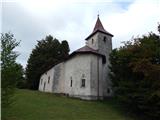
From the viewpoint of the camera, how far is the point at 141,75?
2750 cm

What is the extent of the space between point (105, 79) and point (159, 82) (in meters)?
15.5

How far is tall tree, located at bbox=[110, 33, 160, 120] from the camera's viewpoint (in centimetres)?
2456

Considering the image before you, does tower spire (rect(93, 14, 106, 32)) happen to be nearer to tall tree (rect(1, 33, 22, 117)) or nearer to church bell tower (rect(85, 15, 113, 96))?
church bell tower (rect(85, 15, 113, 96))

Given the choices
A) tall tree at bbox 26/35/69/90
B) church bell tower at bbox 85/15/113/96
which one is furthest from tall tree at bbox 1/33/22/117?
tall tree at bbox 26/35/69/90

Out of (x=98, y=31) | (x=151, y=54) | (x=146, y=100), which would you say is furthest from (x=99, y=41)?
(x=146, y=100)

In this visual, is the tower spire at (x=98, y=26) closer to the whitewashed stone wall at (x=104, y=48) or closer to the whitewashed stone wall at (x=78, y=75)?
the whitewashed stone wall at (x=104, y=48)

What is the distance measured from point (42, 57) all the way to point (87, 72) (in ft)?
70.8

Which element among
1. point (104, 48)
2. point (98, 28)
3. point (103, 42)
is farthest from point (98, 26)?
point (104, 48)

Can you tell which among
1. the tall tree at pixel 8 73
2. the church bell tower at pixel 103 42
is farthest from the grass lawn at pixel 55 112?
the church bell tower at pixel 103 42

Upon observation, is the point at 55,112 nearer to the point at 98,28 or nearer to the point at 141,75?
the point at 141,75

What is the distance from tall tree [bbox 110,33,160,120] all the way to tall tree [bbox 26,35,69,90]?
2608cm

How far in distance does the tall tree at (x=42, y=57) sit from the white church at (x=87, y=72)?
35.1 feet

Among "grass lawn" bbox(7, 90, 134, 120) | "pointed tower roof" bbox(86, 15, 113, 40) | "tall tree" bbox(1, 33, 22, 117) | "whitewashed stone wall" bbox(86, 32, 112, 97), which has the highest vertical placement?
"pointed tower roof" bbox(86, 15, 113, 40)

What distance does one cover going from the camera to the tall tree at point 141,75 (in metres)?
24.6
